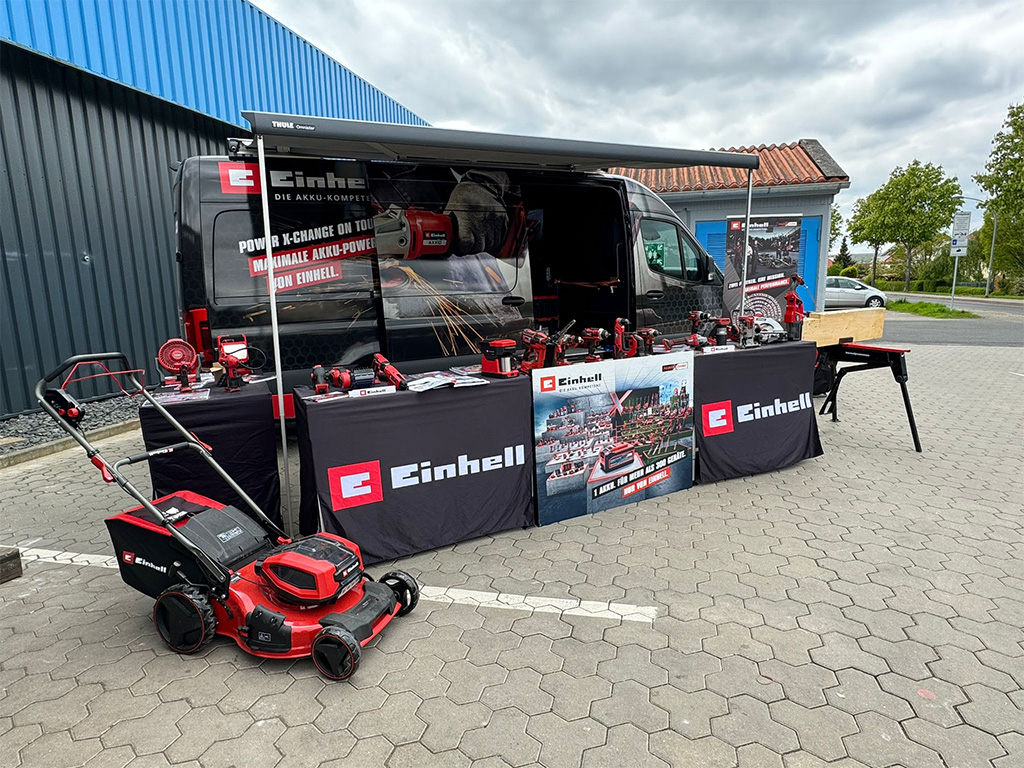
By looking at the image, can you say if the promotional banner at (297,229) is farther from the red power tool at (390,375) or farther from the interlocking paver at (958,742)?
the interlocking paver at (958,742)

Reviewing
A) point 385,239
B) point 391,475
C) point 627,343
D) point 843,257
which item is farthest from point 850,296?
point 843,257

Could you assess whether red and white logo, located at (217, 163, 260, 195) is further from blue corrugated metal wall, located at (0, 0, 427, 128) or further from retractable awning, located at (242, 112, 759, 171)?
blue corrugated metal wall, located at (0, 0, 427, 128)

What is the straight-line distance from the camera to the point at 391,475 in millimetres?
3549

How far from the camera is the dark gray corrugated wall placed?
6.50 meters

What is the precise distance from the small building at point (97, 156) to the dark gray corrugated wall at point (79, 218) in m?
0.01

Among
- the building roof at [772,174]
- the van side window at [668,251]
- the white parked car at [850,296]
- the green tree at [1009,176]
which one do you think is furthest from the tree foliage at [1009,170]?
the van side window at [668,251]

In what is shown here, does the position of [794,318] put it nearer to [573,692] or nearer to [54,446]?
[573,692]

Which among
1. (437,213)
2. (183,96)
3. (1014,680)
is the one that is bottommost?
(1014,680)

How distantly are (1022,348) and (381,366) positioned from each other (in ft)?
50.3

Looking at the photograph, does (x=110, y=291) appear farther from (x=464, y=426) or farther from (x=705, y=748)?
(x=705, y=748)

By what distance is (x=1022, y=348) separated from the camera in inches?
516

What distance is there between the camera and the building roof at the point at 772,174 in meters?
12.7

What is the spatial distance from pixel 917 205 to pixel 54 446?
38107 mm

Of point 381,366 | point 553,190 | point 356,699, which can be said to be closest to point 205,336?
point 381,366
